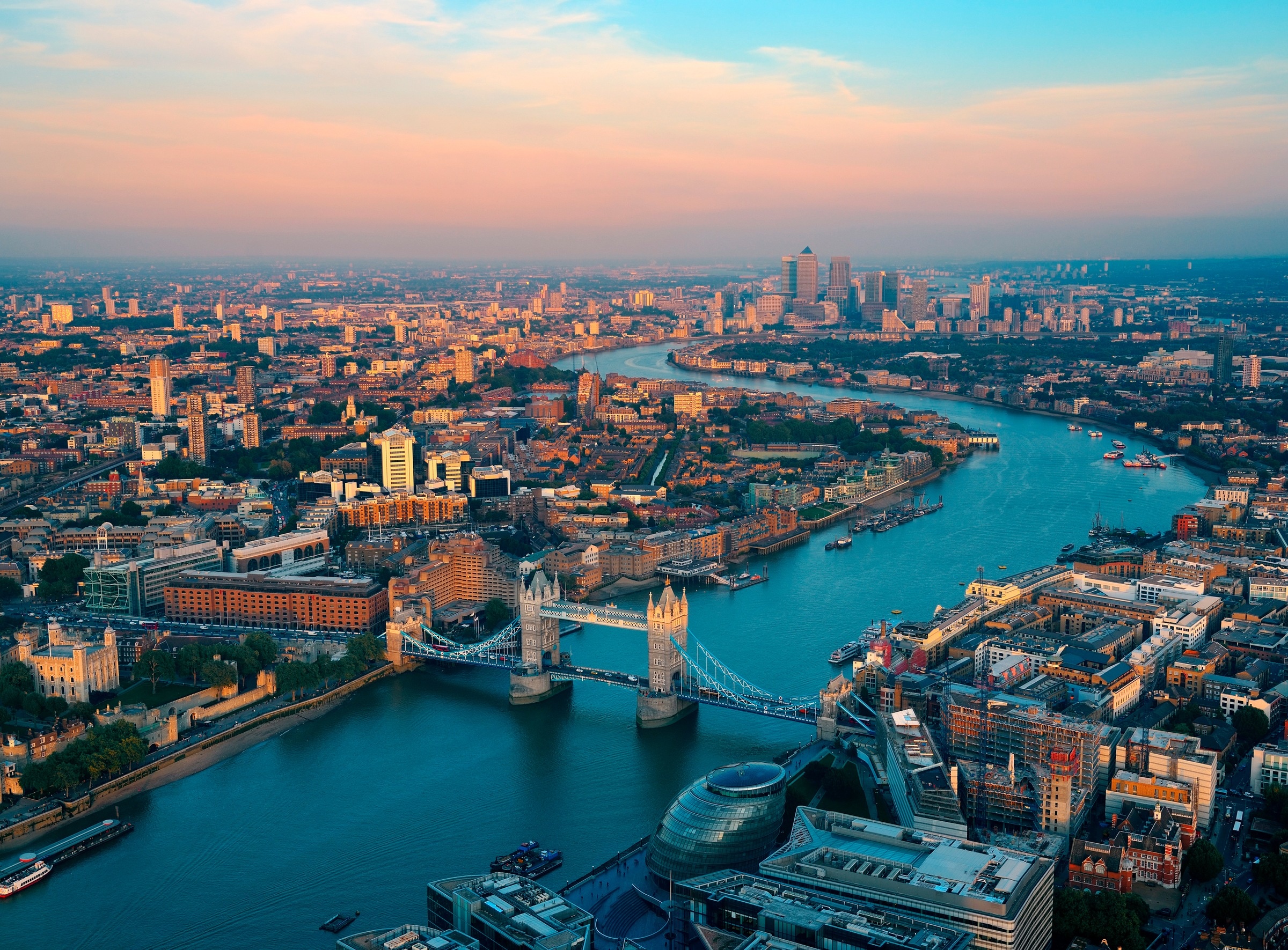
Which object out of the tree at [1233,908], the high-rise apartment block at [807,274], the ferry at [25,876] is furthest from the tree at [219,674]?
the high-rise apartment block at [807,274]

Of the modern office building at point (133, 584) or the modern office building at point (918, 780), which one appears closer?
the modern office building at point (918, 780)

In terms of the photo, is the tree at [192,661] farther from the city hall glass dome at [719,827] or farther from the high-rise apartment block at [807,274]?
the high-rise apartment block at [807,274]

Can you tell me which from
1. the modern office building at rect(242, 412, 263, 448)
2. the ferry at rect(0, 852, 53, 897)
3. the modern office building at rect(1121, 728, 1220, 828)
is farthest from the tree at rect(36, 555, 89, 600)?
the modern office building at rect(1121, 728, 1220, 828)

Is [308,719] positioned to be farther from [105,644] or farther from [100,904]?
[100,904]

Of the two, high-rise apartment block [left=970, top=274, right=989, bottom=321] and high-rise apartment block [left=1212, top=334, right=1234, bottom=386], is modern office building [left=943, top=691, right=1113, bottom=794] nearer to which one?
high-rise apartment block [left=1212, top=334, right=1234, bottom=386]

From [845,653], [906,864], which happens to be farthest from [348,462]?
[906,864]

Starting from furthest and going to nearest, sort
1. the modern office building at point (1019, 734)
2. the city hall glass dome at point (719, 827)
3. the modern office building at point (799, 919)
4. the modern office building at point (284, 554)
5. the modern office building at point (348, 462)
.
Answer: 1. the modern office building at point (348, 462)
2. the modern office building at point (284, 554)
3. the modern office building at point (1019, 734)
4. the city hall glass dome at point (719, 827)
5. the modern office building at point (799, 919)

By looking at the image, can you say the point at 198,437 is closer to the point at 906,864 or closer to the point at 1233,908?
the point at 906,864

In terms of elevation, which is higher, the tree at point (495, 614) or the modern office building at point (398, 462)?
the modern office building at point (398, 462)
